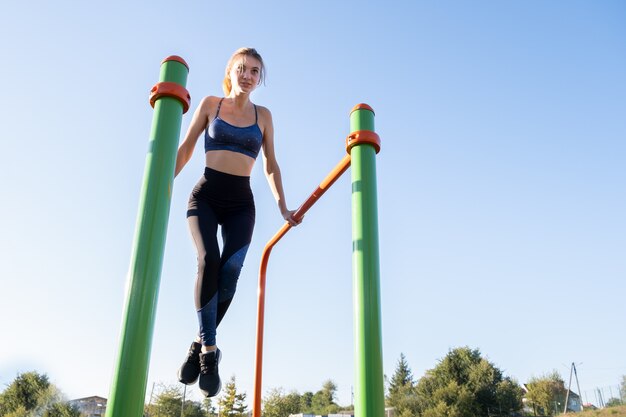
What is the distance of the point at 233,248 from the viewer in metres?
2.32

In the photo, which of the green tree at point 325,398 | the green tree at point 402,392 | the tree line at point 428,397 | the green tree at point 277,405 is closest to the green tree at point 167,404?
the tree line at point 428,397

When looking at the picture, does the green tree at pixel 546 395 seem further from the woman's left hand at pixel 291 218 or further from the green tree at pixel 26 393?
the woman's left hand at pixel 291 218

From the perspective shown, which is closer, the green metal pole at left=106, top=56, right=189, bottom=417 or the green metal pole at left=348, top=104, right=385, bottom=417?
the green metal pole at left=106, top=56, right=189, bottom=417

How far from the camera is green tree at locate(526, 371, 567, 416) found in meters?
37.5

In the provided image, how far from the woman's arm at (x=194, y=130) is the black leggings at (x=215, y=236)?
0.48ft

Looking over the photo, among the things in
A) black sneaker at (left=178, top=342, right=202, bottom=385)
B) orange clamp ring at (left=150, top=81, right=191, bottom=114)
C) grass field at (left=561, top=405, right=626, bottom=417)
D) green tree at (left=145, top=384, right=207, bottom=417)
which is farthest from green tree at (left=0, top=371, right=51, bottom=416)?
grass field at (left=561, top=405, right=626, bottom=417)

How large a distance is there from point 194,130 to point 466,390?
3783 centimetres

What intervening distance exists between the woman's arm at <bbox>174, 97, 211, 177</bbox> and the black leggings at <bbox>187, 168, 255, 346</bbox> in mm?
145

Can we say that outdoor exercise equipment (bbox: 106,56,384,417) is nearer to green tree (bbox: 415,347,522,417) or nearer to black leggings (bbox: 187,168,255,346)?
black leggings (bbox: 187,168,255,346)

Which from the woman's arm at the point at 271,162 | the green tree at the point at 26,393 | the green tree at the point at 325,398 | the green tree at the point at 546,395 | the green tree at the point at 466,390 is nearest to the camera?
the woman's arm at the point at 271,162

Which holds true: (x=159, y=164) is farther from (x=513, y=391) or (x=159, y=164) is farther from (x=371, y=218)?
(x=513, y=391)

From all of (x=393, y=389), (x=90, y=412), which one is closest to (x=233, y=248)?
(x=90, y=412)

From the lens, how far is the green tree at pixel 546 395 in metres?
37.5

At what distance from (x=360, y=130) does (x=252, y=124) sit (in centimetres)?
83
